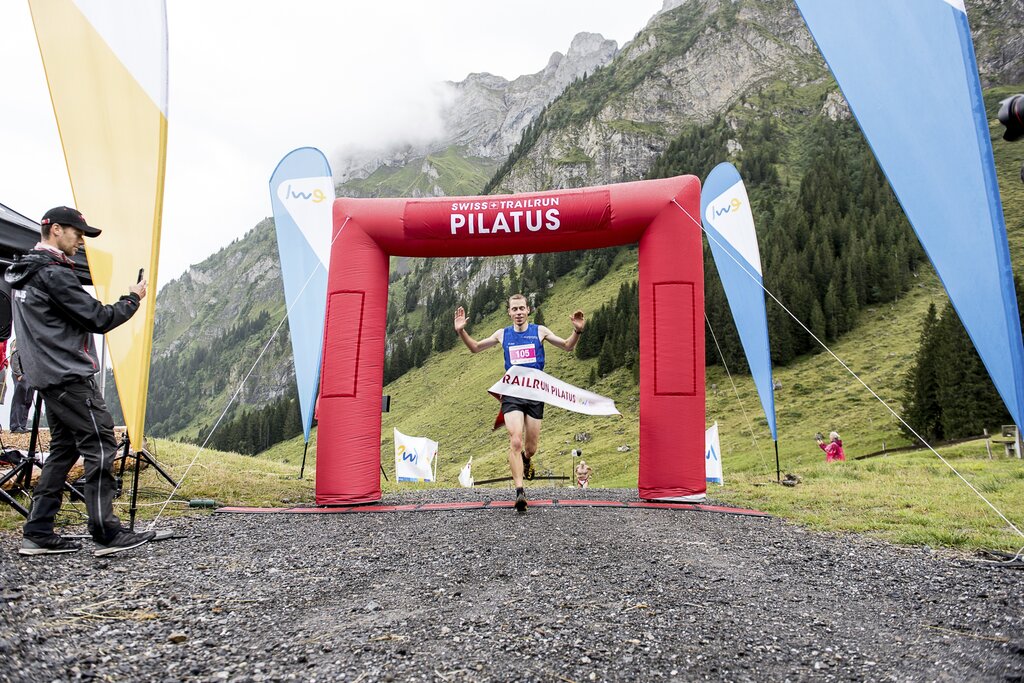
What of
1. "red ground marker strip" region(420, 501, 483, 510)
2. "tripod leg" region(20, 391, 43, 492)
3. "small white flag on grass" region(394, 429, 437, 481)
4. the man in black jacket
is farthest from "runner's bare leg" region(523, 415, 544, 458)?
"small white flag on grass" region(394, 429, 437, 481)

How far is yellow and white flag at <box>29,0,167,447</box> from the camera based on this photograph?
16.2ft

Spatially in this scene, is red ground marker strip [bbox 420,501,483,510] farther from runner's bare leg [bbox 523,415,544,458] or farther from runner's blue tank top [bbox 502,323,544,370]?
runner's blue tank top [bbox 502,323,544,370]

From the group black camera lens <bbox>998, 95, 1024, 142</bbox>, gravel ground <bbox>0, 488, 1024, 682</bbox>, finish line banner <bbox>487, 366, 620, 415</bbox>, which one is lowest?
gravel ground <bbox>0, 488, 1024, 682</bbox>

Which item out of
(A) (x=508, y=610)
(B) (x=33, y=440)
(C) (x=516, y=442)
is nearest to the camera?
(A) (x=508, y=610)

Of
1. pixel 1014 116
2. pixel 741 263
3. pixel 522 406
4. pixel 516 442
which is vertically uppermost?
pixel 741 263

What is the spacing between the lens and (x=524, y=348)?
25.3 ft

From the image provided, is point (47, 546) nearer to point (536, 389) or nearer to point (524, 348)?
point (536, 389)

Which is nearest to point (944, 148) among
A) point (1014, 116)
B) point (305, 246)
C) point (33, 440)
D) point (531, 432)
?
point (1014, 116)

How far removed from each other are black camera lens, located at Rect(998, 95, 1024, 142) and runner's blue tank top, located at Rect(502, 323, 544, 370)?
5118 millimetres

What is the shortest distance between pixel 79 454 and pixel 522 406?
4.59 metres

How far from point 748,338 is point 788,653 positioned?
426 inches

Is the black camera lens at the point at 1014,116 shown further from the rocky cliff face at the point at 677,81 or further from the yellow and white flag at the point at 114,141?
the rocky cliff face at the point at 677,81

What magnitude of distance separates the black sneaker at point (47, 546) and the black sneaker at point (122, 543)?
20cm

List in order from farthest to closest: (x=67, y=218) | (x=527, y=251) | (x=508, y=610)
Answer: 1. (x=527, y=251)
2. (x=67, y=218)
3. (x=508, y=610)
